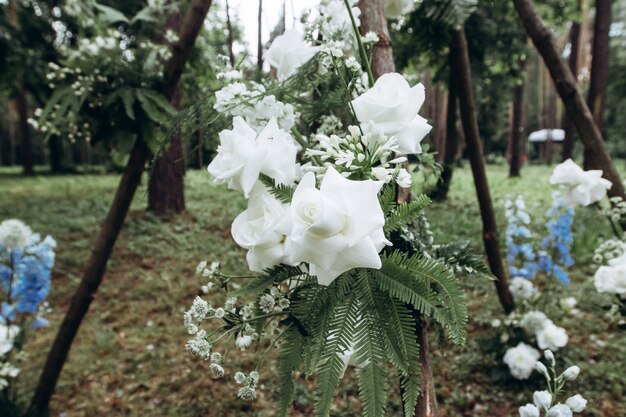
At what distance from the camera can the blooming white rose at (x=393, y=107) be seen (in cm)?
80

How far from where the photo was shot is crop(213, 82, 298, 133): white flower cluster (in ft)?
2.97

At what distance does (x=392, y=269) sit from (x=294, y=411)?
6.87 feet

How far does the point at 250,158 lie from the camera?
0.73 metres

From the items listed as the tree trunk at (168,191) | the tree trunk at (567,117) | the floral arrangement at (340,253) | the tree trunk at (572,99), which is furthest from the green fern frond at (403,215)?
the tree trunk at (567,117)

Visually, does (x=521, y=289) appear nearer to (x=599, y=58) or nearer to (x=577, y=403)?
(x=577, y=403)

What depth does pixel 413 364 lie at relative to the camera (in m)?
0.67

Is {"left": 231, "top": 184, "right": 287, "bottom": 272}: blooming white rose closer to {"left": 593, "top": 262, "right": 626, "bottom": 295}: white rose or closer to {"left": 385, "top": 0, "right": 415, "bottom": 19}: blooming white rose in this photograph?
{"left": 385, "top": 0, "right": 415, "bottom": 19}: blooming white rose

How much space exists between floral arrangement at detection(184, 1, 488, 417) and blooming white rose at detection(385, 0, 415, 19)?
54 cm

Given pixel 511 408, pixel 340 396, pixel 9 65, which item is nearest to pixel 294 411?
pixel 340 396

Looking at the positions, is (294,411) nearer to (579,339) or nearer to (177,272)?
(579,339)

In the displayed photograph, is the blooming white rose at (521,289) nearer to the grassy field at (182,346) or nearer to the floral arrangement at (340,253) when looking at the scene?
the grassy field at (182,346)

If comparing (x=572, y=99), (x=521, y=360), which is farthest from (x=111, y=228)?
(x=521, y=360)

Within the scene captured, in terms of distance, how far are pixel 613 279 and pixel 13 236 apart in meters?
2.70

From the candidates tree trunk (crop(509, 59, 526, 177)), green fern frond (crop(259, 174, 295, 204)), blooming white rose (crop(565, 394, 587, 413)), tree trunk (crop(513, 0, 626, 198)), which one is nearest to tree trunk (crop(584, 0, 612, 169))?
tree trunk (crop(513, 0, 626, 198))
